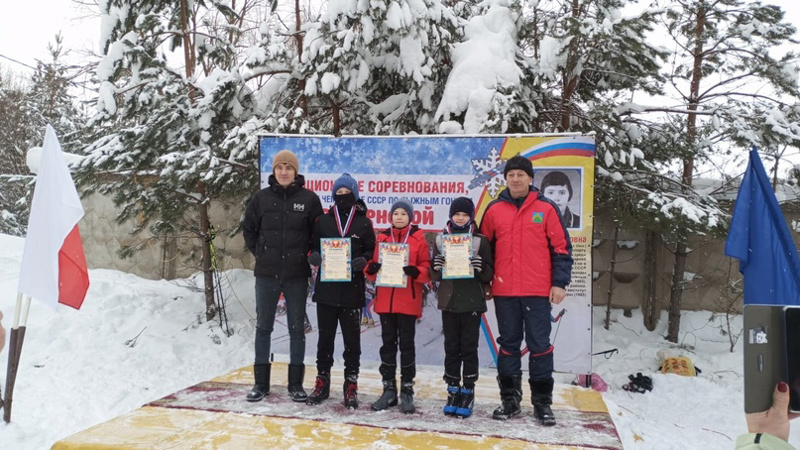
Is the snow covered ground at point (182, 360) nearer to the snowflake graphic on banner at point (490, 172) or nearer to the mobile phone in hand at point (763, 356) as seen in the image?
the snowflake graphic on banner at point (490, 172)

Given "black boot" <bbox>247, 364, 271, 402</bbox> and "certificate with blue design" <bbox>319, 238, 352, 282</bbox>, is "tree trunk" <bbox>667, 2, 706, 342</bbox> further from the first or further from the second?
"black boot" <bbox>247, 364, 271, 402</bbox>

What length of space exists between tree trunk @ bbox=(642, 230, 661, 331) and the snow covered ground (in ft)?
0.48

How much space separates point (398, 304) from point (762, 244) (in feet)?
7.87

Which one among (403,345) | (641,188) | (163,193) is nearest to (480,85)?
(641,188)

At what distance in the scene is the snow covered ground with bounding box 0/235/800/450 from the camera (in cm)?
526

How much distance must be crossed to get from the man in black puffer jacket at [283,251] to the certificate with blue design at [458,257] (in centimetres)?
114

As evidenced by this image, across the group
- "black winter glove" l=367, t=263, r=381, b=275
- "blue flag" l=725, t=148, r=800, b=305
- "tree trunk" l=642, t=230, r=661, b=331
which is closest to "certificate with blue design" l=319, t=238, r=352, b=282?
"black winter glove" l=367, t=263, r=381, b=275

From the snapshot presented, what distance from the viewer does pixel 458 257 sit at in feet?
13.6

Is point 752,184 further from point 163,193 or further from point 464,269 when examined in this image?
point 163,193

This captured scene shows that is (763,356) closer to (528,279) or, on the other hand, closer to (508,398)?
(528,279)

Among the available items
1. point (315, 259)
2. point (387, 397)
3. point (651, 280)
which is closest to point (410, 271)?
point (315, 259)

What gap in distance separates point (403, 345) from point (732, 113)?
4859 millimetres

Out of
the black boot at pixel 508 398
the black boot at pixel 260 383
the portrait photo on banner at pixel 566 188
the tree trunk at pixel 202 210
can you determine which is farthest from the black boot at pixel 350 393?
the tree trunk at pixel 202 210

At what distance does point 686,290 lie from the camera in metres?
8.01
